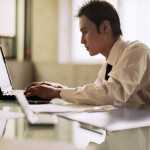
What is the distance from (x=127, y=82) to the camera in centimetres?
122

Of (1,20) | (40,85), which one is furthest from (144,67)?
(1,20)

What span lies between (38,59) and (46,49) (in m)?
0.18

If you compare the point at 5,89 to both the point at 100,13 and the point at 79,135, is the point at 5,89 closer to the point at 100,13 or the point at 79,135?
the point at 100,13

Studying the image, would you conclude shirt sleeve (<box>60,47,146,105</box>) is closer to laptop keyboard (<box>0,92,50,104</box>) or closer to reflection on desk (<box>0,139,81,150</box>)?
laptop keyboard (<box>0,92,50,104</box>)

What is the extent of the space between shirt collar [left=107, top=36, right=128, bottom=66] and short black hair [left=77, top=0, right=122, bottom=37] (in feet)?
0.27

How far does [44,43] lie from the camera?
3.80 meters

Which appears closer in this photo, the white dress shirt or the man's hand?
the white dress shirt

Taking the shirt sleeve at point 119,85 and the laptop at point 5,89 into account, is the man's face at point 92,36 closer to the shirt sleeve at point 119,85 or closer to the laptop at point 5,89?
the shirt sleeve at point 119,85

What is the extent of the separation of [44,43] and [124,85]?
2.67 metres

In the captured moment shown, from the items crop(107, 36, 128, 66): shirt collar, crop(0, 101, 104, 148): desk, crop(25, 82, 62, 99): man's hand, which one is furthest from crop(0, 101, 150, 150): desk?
crop(107, 36, 128, 66): shirt collar

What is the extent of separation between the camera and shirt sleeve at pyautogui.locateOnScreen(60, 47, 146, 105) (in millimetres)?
1238

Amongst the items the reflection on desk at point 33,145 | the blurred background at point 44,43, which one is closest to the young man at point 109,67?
the reflection on desk at point 33,145

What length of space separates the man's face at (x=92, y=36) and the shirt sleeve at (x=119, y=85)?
0.23 meters

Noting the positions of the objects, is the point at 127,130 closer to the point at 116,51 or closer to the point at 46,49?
the point at 116,51
